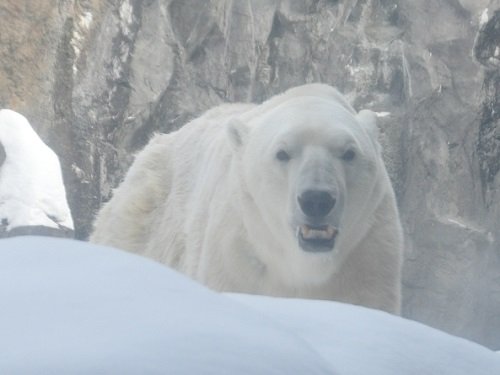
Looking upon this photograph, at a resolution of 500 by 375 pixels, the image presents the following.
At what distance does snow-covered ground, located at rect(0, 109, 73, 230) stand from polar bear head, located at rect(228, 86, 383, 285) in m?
2.41

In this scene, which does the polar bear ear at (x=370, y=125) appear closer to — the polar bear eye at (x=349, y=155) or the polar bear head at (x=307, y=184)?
the polar bear head at (x=307, y=184)

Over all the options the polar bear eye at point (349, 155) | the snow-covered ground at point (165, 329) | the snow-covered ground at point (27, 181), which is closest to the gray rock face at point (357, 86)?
the snow-covered ground at point (27, 181)

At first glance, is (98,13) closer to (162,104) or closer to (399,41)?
(162,104)

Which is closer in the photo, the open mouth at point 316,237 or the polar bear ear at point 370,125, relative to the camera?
the open mouth at point 316,237

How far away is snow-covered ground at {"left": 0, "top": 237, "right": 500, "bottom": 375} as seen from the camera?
1.24 meters

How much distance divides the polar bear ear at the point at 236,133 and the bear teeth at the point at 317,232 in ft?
1.90

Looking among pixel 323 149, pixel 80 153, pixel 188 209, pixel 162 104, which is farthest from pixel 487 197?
pixel 323 149

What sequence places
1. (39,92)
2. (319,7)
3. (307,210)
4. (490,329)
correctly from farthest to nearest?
(319,7) < (490,329) < (39,92) < (307,210)

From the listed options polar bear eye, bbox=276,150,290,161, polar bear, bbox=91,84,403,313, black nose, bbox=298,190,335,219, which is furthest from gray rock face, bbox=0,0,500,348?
black nose, bbox=298,190,335,219

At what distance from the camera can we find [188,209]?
14.7 feet

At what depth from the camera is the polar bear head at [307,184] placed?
3.49m

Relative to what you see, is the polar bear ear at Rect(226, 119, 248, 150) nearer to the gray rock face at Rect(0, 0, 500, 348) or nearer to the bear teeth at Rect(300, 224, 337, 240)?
the bear teeth at Rect(300, 224, 337, 240)

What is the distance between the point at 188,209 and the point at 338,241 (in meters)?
1.07

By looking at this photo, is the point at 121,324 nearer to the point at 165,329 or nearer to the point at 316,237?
the point at 165,329
